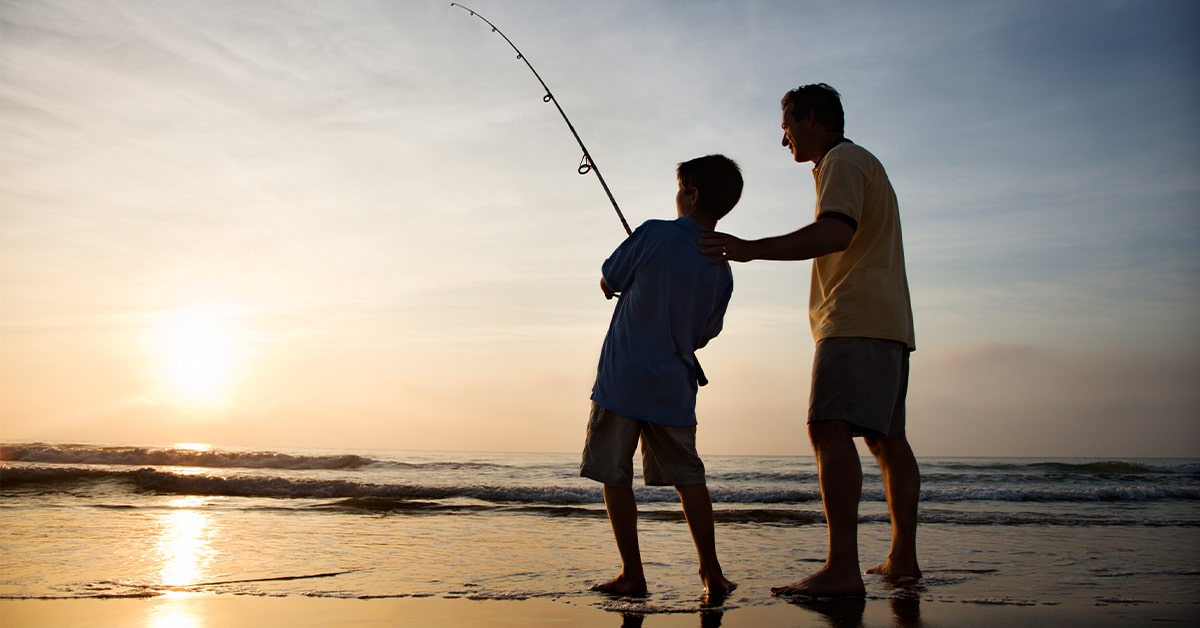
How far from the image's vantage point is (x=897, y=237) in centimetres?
273

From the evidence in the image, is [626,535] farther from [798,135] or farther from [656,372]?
[798,135]

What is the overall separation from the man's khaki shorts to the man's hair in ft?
3.79

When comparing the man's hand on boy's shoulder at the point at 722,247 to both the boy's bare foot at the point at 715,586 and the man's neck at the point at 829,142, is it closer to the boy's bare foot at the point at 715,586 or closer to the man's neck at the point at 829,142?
the man's neck at the point at 829,142

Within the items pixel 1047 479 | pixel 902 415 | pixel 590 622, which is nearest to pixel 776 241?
pixel 902 415

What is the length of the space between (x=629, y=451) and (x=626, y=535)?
0.94 feet

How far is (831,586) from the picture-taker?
2551 mm

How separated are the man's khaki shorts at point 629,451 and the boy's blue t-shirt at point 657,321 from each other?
44 millimetres

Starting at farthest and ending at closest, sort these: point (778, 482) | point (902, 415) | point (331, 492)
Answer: point (778, 482) → point (331, 492) → point (902, 415)

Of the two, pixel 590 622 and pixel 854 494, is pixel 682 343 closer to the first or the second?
pixel 854 494

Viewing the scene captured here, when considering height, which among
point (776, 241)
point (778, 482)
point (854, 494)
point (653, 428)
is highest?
point (776, 241)

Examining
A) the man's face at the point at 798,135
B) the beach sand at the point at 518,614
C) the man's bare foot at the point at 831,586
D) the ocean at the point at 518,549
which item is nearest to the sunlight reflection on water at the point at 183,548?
the ocean at the point at 518,549

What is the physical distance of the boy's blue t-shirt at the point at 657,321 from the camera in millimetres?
2576

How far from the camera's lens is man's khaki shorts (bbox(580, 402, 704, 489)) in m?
2.59

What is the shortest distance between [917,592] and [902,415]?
2.01 feet
